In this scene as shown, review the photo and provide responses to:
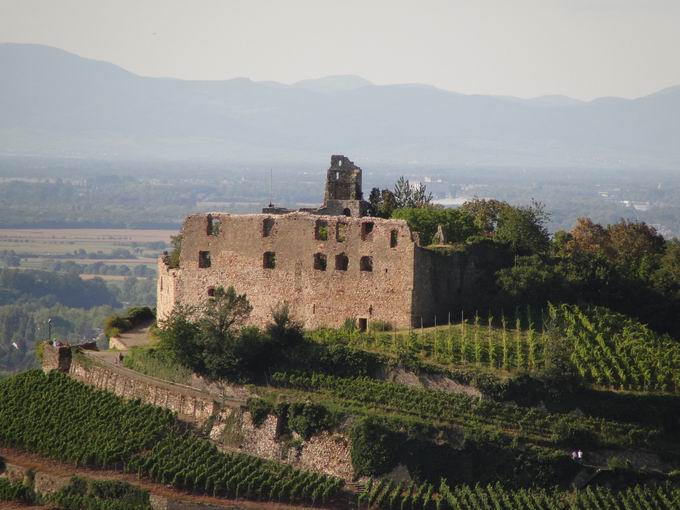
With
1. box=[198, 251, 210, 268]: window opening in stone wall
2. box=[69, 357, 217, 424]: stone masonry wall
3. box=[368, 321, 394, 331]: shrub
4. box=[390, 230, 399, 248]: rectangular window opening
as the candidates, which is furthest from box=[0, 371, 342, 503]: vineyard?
box=[390, 230, 399, 248]: rectangular window opening

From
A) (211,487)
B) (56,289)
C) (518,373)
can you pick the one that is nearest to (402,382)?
(518,373)

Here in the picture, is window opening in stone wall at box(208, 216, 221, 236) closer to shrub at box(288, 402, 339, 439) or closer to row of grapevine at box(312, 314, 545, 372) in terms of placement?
row of grapevine at box(312, 314, 545, 372)

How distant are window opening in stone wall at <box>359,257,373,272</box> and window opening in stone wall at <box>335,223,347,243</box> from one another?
38.5 inches

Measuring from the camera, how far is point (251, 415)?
47.4 m

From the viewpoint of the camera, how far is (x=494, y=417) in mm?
46094

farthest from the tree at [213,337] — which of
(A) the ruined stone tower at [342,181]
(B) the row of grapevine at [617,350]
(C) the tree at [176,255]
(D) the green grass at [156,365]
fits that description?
(A) the ruined stone tower at [342,181]

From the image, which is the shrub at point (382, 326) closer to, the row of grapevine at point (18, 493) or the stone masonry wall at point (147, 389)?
the stone masonry wall at point (147, 389)

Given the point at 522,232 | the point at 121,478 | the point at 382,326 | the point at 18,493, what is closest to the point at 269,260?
the point at 382,326

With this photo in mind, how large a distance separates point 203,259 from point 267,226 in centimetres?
309

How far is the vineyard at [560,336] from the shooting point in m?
48.1

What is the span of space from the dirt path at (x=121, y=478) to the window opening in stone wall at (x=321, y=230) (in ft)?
38.1

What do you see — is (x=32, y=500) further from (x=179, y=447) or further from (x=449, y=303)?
(x=449, y=303)

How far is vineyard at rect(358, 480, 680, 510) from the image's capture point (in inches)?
1679

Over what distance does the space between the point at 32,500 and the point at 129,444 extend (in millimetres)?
3360
